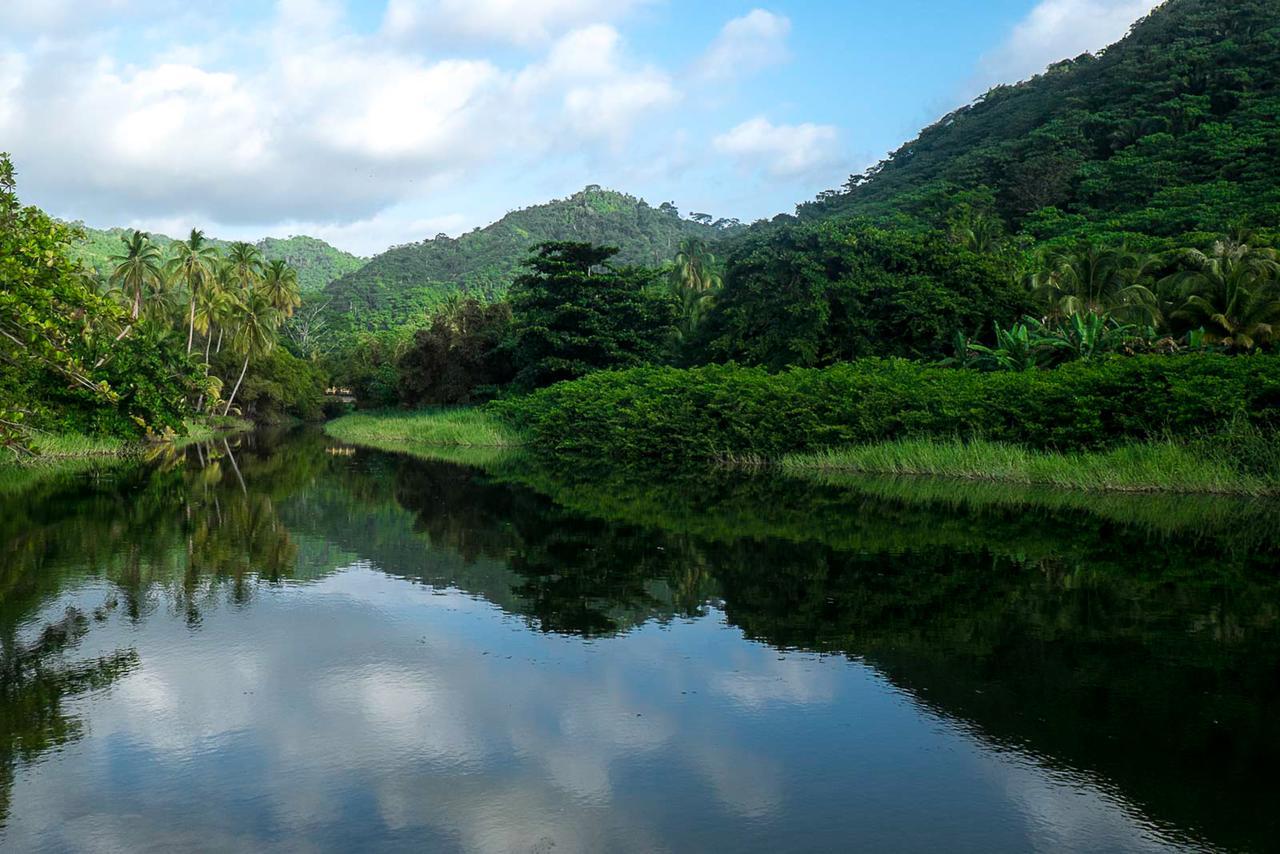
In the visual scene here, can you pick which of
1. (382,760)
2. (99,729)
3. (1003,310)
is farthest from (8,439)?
(1003,310)

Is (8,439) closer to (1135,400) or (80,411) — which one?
(80,411)

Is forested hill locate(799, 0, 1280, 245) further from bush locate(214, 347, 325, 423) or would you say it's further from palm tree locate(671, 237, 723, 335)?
bush locate(214, 347, 325, 423)

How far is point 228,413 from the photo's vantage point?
233 feet

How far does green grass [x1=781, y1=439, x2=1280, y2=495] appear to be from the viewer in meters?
17.9

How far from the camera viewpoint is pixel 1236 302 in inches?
1048

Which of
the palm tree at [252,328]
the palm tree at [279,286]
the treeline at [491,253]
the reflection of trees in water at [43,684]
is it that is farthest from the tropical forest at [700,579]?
the treeline at [491,253]

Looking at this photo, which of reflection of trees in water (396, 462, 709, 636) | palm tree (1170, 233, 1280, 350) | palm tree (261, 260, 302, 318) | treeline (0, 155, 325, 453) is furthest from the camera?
palm tree (261, 260, 302, 318)

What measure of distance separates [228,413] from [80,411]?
4098 cm

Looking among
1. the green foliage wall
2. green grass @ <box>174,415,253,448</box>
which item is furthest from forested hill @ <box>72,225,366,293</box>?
the green foliage wall

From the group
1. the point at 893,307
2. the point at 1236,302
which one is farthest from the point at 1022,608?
the point at 893,307

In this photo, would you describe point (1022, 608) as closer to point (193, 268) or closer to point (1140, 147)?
point (193, 268)

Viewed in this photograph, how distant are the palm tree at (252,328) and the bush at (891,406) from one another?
119ft

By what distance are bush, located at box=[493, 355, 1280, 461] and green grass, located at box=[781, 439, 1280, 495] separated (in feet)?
1.80

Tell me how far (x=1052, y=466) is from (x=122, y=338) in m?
32.0
